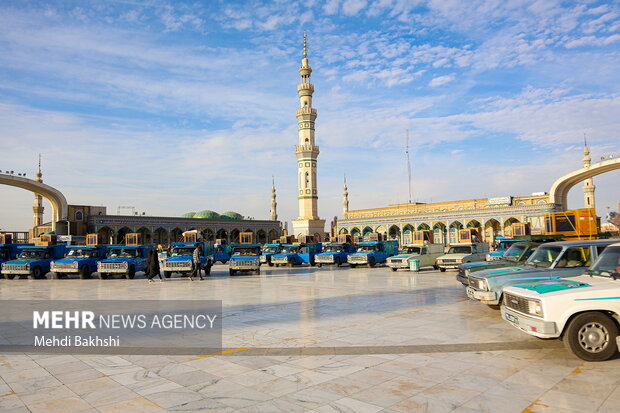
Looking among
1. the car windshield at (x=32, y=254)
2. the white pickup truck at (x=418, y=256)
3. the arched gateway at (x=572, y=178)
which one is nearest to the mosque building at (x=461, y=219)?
the arched gateway at (x=572, y=178)

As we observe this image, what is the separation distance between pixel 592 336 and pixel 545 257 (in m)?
3.41

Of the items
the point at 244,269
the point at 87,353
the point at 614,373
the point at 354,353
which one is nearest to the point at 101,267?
the point at 244,269

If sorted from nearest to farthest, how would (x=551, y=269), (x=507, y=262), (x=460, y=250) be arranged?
(x=551, y=269)
(x=507, y=262)
(x=460, y=250)

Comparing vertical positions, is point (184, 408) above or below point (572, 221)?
below

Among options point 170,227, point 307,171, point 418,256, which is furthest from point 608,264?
point 170,227

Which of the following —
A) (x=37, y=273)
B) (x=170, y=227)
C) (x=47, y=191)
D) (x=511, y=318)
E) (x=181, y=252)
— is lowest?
(x=511, y=318)

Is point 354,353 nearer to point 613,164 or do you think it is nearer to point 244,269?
point 244,269

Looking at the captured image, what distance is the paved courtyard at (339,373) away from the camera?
4.36m

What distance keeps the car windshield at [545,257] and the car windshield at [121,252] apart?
16038 millimetres

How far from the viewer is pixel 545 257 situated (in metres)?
8.77

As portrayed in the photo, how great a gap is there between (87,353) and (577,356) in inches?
262

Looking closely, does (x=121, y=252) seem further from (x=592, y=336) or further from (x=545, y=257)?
(x=592, y=336)

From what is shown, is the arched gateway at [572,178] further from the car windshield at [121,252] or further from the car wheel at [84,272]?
the car wheel at [84,272]

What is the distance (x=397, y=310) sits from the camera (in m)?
9.72
